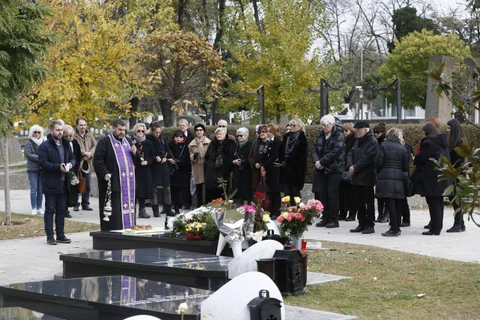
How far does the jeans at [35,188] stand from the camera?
18.5m

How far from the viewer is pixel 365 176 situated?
14.7 meters

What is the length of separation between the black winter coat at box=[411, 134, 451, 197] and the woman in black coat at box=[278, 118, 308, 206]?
246cm

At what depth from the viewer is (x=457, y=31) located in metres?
57.9

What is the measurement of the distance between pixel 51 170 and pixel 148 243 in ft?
8.57

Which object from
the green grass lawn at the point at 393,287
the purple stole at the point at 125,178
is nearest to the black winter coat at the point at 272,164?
the purple stole at the point at 125,178

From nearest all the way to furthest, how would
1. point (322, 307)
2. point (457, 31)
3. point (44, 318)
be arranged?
1. point (44, 318)
2. point (322, 307)
3. point (457, 31)

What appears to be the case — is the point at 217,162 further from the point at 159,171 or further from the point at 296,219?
the point at 296,219

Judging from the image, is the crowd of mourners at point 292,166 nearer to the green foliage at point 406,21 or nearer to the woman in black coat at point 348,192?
the woman in black coat at point 348,192

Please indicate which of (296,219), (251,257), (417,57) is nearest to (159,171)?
(296,219)

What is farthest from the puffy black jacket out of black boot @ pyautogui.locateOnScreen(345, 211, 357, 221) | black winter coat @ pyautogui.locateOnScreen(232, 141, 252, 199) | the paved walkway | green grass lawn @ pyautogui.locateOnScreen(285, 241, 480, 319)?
green grass lawn @ pyautogui.locateOnScreen(285, 241, 480, 319)

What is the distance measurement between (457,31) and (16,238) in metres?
48.4

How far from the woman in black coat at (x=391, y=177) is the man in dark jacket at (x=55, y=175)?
209 inches

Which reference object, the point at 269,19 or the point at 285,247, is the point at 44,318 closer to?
the point at 285,247

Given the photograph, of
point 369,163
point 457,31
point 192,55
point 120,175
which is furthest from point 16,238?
point 457,31
